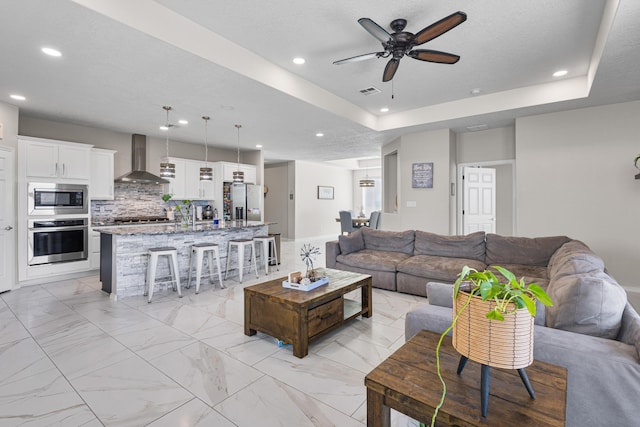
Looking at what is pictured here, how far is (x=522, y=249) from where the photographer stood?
3.95m

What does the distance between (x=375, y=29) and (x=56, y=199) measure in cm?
534

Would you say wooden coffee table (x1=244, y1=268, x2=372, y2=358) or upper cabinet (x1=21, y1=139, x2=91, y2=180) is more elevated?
upper cabinet (x1=21, y1=139, x2=91, y2=180)

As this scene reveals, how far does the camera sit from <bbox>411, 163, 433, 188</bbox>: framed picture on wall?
612 centimetres

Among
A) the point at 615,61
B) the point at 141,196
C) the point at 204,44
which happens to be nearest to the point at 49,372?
the point at 204,44

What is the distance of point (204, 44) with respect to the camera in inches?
123

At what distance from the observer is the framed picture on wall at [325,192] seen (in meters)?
10.8

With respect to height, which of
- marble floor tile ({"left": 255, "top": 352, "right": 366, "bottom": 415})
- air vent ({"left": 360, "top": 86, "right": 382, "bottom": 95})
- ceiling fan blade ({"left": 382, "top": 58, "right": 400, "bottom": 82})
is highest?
air vent ({"left": 360, "top": 86, "right": 382, "bottom": 95})

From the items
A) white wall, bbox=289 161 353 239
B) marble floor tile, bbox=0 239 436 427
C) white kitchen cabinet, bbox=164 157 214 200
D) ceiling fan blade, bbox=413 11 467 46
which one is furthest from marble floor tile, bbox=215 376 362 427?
white wall, bbox=289 161 353 239

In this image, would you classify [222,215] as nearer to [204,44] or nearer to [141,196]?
[141,196]

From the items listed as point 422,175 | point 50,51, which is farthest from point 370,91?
point 50,51

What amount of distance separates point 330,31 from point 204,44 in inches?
49.6

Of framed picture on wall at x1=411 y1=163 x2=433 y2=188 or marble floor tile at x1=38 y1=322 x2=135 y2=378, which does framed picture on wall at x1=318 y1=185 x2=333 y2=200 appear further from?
marble floor tile at x1=38 y1=322 x2=135 y2=378

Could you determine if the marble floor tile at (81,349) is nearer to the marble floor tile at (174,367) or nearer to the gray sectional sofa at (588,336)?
the marble floor tile at (174,367)

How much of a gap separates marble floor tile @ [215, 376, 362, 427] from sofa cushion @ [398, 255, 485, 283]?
2.47m
